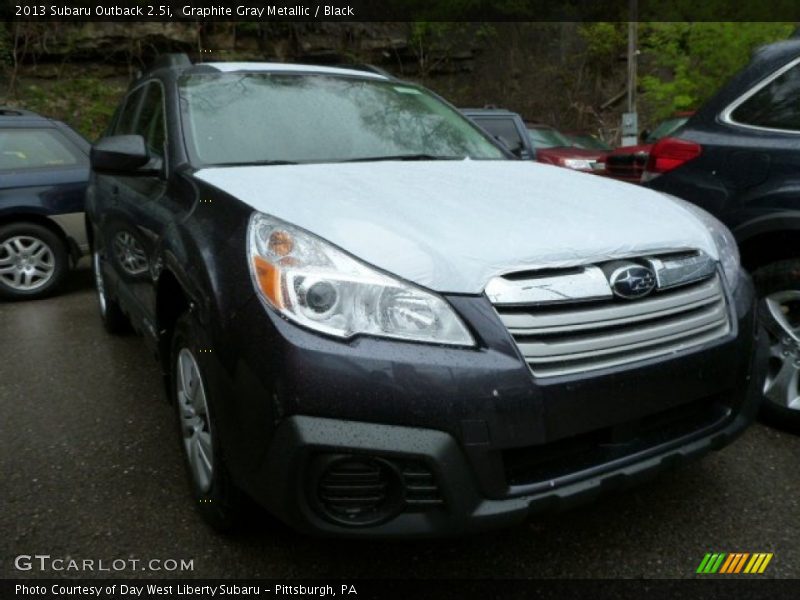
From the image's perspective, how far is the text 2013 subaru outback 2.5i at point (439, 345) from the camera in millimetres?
Result: 1653

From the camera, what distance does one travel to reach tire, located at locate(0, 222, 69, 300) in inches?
231

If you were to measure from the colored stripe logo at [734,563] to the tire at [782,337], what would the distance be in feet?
2.96

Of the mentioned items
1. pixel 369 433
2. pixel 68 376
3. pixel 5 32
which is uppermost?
pixel 5 32

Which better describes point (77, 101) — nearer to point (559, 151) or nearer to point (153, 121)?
point (559, 151)

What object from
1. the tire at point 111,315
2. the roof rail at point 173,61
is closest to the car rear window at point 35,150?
the tire at point 111,315

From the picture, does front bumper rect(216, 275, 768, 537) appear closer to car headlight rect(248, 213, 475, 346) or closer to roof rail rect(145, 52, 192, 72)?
car headlight rect(248, 213, 475, 346)

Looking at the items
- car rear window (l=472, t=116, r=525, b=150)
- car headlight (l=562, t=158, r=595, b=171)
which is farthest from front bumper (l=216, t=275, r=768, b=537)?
car headlight (l=562, t=158, r=595, b=171)

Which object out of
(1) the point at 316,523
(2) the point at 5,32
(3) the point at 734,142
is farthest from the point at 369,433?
(2) the point at 5,32

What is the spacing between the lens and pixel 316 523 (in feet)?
5.57

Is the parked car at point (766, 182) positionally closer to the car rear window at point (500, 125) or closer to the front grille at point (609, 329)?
the front grille at point (609, 329)

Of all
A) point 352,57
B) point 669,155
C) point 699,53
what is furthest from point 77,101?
point 669,155

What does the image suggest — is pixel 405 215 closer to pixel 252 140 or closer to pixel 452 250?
pixel 452 250

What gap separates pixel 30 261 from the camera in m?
5.93

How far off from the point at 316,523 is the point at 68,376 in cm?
275
